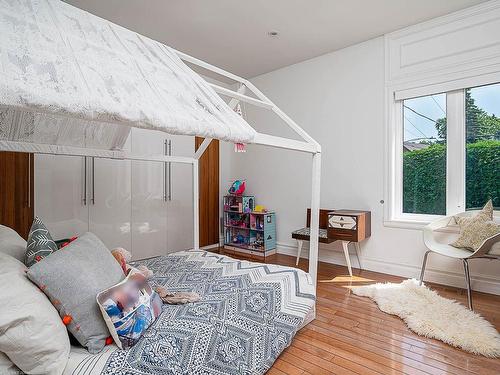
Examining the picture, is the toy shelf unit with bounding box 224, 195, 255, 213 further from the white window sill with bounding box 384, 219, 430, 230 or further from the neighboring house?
the neighboring house

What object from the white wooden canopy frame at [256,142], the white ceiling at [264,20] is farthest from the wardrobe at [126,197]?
the white ceiling at [264,20]

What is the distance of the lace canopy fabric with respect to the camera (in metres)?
1.00

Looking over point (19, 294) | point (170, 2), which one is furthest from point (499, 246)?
point (170, 2)

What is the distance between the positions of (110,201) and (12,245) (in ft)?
5.80

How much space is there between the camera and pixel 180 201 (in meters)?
4.05

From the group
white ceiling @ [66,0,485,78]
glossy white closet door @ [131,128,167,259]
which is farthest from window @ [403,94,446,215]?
glossy white closet door @ [131,128,167,259]

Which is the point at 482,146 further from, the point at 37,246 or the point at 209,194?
the point at 37,246

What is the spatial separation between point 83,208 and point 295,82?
3.14m

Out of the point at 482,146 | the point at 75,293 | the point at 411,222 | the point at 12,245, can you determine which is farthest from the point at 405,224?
the point at 12,245

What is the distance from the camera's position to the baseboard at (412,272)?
108 inches

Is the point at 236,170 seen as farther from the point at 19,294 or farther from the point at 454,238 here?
the point at 19,294

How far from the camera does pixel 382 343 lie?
6.31 ft

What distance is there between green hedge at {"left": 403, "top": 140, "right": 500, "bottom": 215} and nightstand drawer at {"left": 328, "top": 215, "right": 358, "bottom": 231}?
725 millimetres

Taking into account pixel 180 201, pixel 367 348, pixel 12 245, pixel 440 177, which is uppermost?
pixel 440 177
